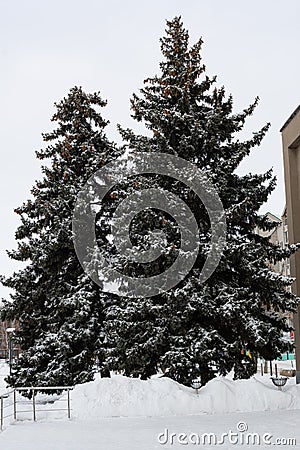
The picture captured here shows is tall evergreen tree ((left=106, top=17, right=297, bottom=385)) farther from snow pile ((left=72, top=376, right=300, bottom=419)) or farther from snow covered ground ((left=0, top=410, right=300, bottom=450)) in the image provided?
snow covered ground ((left=0, top=410, right=300, bottom=450))

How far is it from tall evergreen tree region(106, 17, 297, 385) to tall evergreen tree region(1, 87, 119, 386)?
142 centimetres

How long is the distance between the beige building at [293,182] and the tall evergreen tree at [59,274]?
18.0ft

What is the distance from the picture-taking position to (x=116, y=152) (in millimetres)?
19328

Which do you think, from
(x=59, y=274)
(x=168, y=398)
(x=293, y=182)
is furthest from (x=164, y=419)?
(x=293, y=182)

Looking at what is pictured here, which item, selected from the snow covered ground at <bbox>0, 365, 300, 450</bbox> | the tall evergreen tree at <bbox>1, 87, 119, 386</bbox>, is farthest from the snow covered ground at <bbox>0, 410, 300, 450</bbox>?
the tall evergreen tree at <bbox>1, 87, 119, 386</bbox>

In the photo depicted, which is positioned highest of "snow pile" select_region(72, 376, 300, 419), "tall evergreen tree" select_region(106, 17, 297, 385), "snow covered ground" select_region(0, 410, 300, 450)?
"tall evergreen tree" select_region(106, 17, 297, 385)

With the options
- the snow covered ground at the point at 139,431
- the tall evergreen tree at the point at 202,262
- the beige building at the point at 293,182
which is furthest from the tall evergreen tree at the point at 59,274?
the beige building at the point at 293,182

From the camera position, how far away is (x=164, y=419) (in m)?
Result: 12.4

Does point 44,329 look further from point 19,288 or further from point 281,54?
point 281,54

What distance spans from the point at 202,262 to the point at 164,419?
4.50m

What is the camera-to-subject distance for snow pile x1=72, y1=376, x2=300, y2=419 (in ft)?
42.8

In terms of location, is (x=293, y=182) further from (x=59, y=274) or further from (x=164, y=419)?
(x=164, y=419)

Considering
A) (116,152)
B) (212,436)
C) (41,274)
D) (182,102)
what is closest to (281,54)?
(182,102)

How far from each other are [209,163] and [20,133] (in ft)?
24.2
